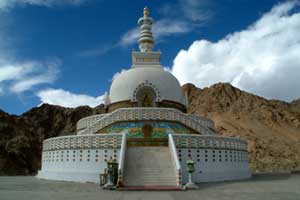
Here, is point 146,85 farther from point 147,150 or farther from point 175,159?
point 175,159

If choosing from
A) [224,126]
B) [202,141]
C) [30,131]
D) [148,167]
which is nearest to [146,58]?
[202,141]

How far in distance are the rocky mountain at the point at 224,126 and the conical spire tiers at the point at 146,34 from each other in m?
25.0

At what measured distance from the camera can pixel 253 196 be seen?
12.0m

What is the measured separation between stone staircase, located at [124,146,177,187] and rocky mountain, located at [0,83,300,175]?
3082 centimetres

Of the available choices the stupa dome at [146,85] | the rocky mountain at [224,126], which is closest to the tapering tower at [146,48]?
the stupa dome at [146,85]

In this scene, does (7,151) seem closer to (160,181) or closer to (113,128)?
(113,128)

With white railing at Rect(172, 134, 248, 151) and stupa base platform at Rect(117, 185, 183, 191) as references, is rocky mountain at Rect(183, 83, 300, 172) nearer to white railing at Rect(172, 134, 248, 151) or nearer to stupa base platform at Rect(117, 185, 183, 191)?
white railing at Rect(172, 134, 248, 151)

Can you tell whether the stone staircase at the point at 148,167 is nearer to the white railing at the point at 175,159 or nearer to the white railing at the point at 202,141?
the white railing at the point at 175,159

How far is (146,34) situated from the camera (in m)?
30.1

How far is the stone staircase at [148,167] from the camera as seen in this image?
15.6m

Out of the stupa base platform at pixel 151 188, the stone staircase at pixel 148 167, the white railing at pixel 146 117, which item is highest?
the white railing at pixel 146 117

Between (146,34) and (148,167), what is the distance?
1610 centimetres

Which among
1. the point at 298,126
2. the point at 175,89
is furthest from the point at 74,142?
the point at 298,126

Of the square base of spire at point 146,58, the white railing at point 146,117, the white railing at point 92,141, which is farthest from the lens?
the square base of spire at point 146,58
